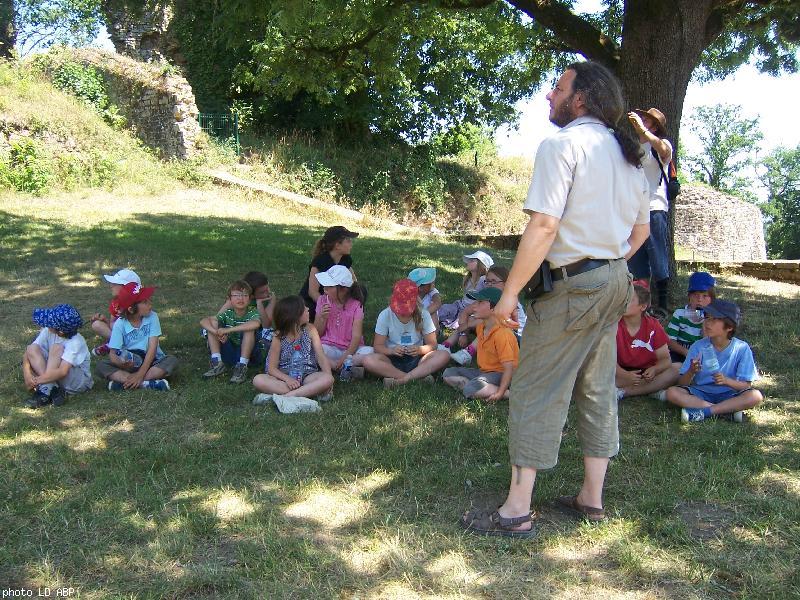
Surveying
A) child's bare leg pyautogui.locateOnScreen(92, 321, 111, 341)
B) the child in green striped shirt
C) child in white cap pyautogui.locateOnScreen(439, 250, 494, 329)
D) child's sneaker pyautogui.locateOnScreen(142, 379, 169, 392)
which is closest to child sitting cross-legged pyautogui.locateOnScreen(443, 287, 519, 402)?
the child in green striped shirt

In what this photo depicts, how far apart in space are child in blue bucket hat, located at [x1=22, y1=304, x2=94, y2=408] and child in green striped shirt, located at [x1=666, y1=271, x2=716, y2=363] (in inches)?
171

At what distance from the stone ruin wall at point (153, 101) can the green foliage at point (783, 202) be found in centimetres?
3891

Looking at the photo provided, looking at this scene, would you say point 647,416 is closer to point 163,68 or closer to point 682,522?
point 682,522

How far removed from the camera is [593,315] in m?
3.03

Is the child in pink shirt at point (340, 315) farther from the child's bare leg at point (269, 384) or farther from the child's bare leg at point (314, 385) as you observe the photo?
the child's bare leg at point (269, 384)

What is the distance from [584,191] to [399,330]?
10.3ft

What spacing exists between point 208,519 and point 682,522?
2.15m

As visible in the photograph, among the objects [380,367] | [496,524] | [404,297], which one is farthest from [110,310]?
[496,524]

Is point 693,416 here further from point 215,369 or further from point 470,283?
point 215,369

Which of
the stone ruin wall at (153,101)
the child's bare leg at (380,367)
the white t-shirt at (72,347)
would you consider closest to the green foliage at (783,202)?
the stone ruin wall at (153,101)

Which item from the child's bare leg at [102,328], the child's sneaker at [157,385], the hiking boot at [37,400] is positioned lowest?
the hiking boot at [37,400]

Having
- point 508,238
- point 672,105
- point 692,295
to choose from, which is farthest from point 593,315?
point 508,238

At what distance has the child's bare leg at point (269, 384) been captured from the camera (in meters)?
5.27

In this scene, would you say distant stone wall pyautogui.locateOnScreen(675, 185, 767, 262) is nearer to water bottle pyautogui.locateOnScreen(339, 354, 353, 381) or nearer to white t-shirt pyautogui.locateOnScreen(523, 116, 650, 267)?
water bottle pyautogui.locateOnScreen(339, 354, 353, 381)
